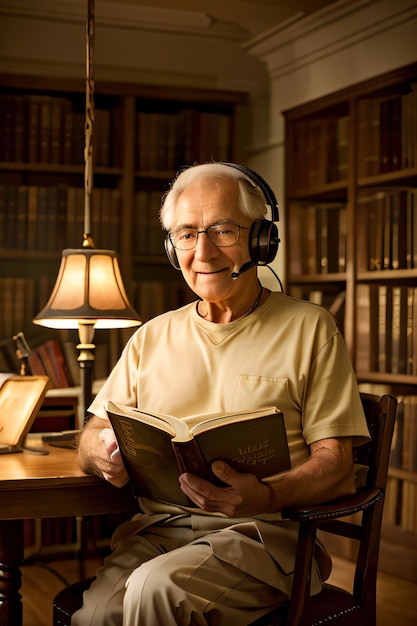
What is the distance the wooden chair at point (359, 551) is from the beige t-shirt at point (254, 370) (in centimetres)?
15

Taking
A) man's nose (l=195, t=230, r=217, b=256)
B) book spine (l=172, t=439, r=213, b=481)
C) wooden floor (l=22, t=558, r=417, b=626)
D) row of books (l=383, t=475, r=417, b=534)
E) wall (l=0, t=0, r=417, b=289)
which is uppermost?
wall (l=0, t=0, r=417, b=289)

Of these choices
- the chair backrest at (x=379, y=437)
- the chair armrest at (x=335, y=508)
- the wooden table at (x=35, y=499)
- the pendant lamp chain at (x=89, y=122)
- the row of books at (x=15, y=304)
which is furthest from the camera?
the row of books at (x=15, y=304)

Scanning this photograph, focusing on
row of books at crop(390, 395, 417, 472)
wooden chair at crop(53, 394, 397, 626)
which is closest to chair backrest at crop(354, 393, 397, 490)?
wooden chair at crop(53, 394, 397, 626)

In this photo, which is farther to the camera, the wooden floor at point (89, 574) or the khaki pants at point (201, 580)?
the wooden floor at point (89, 574)

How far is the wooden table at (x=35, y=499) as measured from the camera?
5.97 ft

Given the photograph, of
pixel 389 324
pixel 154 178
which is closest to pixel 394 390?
pixel 389 324

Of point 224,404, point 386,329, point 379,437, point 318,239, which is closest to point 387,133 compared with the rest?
point 318,239

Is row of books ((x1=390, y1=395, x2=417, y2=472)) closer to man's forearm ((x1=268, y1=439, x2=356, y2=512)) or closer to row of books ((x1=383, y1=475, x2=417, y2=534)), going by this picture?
row of books ((x1=383, y1=475, x2=417, y2=534))

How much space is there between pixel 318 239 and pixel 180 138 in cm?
85

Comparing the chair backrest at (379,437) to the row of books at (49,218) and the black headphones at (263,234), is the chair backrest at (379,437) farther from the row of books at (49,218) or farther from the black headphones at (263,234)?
the row of books at (49,218)

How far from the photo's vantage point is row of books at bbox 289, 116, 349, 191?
3.91 m

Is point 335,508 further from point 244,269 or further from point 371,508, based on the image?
point 244,269

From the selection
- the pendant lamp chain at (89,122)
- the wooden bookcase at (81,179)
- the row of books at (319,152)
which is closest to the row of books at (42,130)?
the wooden bookcase at (81,179)

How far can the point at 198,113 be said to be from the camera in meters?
4.17
